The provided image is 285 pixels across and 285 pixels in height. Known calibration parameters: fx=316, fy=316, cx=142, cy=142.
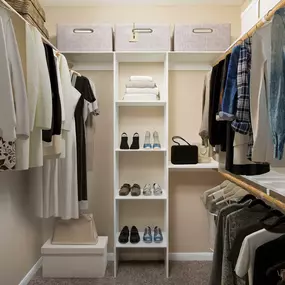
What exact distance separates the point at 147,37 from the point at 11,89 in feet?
5.36

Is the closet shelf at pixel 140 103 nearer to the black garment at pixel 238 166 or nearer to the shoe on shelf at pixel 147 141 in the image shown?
the shoe on shelf at pixel 147 141

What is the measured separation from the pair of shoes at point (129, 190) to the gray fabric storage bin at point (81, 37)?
123cm

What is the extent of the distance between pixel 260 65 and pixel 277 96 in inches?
10.0

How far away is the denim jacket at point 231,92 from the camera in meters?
1.49

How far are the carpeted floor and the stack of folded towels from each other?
1.50 metres

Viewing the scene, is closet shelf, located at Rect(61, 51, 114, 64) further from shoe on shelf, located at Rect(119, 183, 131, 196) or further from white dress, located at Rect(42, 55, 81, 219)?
shoe on shelf, located at Rect(119, 183, 131, 196)

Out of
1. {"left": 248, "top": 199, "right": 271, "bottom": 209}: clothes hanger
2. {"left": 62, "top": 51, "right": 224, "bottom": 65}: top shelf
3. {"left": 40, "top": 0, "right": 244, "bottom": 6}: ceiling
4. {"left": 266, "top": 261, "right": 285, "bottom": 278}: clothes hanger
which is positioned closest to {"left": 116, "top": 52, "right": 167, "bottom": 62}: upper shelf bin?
{"left": 62, "top": 51, "right": 224, "bottom": 65}: top shelf

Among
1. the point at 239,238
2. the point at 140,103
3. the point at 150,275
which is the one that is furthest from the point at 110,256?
the point at 239,238

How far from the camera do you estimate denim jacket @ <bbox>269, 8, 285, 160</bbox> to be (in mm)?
1121

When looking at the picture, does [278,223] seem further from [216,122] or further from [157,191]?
[157,191]

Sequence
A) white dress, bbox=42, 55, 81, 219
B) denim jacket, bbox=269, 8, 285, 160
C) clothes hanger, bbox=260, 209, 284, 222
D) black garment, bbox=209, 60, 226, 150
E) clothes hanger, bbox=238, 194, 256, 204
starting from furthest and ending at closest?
1. white dress, bbox=42, 55, 81, 219
2. clothes hanger, bbox=238, 194, 256, 204
3. black garment, bbox=209, 60, 226, 150
4. clothes hanger, bbox=260, 209, 284, 222
5. denim jacket, bbox=269, 8, 285, 160

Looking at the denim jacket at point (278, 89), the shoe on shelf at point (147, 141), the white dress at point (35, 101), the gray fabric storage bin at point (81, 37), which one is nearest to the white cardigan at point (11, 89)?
the white dress at point (35, 101)

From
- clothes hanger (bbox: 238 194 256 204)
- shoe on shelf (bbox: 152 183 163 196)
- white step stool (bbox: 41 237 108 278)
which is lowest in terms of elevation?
white step stool (bbox: 41 237 108 278)

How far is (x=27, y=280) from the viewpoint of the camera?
2.52 metres
